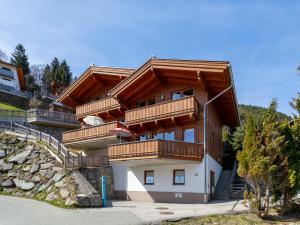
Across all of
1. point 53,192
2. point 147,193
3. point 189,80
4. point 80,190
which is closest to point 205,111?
point 189,80

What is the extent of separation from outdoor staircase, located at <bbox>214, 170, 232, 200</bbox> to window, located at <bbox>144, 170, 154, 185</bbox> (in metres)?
5.00

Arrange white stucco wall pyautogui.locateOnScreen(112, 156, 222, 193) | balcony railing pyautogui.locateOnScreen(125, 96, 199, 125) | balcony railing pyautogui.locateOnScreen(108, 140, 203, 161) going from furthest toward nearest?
white stucco wall pyautogui.locateOnScreen(112, 156, 222, 193) → balcony railing pyautogui.locateOnScreen(125, 96, 199, 125) → balcony railing pyautogui.locateOnScreen(108, 140, 203, 161)

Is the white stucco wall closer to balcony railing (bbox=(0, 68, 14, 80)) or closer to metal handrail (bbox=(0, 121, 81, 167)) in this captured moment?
metal handrail (bbox=(0, 121, 81, 167))

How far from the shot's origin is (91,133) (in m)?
29.5

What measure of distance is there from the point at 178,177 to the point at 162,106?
5.12 m

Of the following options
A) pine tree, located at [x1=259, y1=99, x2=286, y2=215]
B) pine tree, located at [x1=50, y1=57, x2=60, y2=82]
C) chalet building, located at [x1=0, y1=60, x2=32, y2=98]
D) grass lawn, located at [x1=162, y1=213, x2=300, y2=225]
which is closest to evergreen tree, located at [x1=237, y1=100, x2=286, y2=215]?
pine tree, located at [x1=259, y1=99, x2=286, y2=215]

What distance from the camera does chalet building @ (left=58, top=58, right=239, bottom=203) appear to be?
→ 2264 centimetres

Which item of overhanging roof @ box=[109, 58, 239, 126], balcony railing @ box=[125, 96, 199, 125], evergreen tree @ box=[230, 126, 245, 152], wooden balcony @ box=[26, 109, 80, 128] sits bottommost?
evergreen tree @ box=[230, 126, 245, 152]

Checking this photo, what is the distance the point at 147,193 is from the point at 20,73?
5605 centimetres

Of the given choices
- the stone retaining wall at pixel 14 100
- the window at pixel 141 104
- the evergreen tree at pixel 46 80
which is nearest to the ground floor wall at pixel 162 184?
the window at pixel 141 104

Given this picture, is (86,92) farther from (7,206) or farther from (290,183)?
(290,183)

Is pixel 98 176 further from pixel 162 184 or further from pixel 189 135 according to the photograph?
pixel 189 135

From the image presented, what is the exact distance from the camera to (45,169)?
2378 centimetres

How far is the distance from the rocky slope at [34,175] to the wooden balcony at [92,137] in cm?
442
